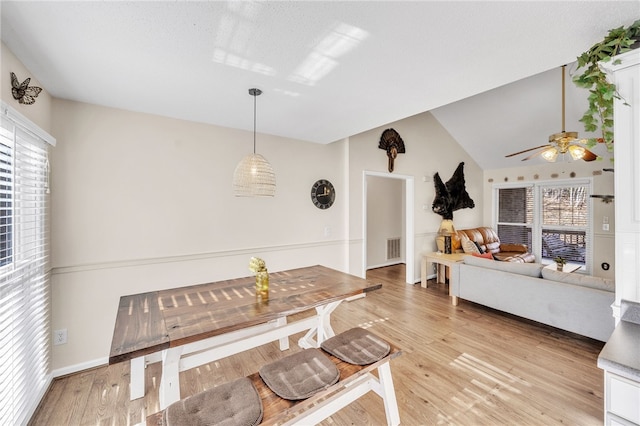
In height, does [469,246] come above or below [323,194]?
below

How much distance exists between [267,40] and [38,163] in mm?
1966

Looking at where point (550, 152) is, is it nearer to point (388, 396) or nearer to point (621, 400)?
point (621, 400)

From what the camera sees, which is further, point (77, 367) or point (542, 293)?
point (542, 293)

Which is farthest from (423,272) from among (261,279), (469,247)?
(261,279)

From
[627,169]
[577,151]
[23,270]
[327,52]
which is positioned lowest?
[23,270]

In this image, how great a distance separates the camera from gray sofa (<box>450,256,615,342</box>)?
242 cm

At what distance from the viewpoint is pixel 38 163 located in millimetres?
1900

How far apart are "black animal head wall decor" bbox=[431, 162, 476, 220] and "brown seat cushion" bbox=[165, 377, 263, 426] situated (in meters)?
4.66

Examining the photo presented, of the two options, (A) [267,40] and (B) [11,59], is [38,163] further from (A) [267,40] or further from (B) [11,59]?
(A) [267,40]

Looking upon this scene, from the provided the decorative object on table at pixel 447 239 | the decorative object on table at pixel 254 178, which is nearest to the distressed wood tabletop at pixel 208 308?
the decorative object on table at pixel 254 178

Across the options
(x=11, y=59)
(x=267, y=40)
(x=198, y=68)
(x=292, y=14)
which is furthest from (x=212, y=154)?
(x=292, y=14)

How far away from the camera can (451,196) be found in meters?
5.13

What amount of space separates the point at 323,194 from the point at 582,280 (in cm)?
301

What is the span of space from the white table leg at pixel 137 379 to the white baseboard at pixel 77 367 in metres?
0.70
